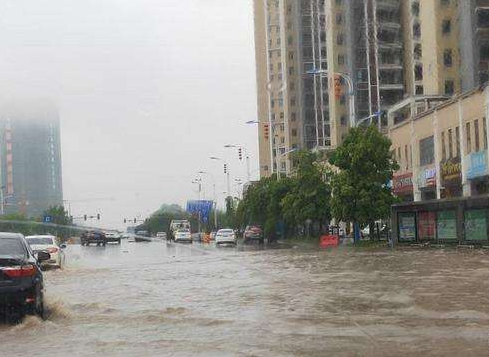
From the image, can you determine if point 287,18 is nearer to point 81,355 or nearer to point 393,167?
point 393,167

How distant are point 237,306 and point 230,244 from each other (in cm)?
5059

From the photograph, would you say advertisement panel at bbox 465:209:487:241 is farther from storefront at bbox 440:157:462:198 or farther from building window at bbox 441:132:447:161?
building window at bbox 441:132:447:161

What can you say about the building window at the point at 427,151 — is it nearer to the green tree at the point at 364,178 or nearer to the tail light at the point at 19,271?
the green tree at the point at 364,178

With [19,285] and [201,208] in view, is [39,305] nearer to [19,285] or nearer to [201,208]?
[19,285]

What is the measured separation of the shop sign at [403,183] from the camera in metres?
59.2

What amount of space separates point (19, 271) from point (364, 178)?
116 ft

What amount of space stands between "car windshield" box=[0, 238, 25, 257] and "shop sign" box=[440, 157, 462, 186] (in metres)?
40.5

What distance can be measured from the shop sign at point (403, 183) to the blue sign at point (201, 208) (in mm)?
78955

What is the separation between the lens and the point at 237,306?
14.1 metres

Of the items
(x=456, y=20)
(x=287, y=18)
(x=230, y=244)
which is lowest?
(x=230, y=244)

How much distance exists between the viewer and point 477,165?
151 feet

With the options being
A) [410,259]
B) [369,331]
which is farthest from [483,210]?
[369,331]

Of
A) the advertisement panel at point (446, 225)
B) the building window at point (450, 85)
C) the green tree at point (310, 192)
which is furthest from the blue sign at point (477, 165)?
the building window at point (450, 85)

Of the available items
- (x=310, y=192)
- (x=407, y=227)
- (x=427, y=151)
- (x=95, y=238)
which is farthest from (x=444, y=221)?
(x=95, y=238)
